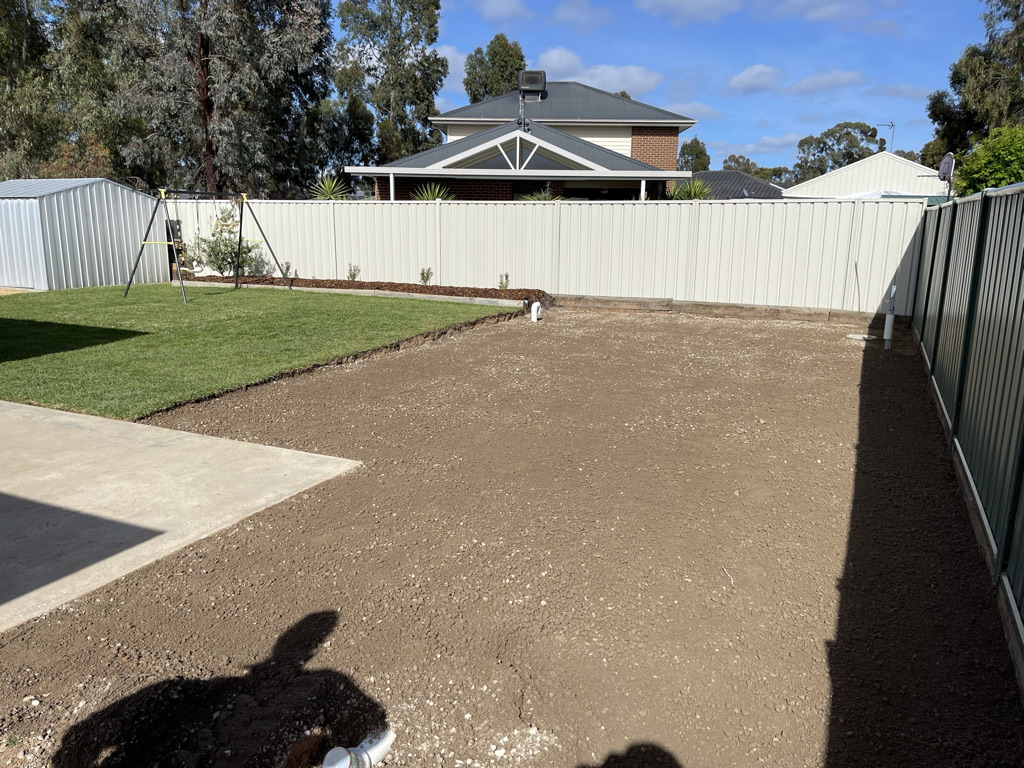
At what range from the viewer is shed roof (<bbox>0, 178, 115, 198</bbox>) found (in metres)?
15.7

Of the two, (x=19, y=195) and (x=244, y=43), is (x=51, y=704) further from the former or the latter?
(x=244, y=43)

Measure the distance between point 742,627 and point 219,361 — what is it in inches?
277

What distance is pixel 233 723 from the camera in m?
2.75

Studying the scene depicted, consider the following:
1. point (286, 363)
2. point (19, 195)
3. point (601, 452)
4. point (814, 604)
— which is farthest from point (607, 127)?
point (814, 604)

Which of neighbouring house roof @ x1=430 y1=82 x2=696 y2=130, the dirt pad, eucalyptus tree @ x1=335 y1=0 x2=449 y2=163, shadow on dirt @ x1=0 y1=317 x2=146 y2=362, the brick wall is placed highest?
eucalyptus tree @ x1=335 y1=0 x2=449 y2=163

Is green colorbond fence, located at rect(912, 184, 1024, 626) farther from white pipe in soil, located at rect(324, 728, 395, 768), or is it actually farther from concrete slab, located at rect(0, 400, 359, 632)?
concrete slab, located at rect(0, 400, 359, 632)

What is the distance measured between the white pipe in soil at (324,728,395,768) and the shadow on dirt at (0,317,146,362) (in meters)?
8.16

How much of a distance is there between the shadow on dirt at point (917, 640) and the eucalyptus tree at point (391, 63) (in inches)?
1690

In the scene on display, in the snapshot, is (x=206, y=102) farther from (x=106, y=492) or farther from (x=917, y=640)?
(x=917, y=640)

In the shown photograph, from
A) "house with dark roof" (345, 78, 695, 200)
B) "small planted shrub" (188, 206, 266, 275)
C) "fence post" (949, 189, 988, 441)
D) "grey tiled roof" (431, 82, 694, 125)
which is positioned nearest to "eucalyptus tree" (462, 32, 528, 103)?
"grey tiled roof" (431, 82, 694, 125)

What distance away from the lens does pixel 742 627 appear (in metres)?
3.39

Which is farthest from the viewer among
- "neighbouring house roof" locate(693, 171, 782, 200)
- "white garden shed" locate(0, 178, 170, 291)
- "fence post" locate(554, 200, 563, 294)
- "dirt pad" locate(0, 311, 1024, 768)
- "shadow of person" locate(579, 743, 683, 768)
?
"neighbouring house roof" locate(693, 171, 782, 200)

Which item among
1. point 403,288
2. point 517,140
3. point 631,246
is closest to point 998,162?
point 631,246

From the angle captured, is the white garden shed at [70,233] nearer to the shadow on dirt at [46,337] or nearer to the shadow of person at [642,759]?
the shadow on dirt at [46,337]
